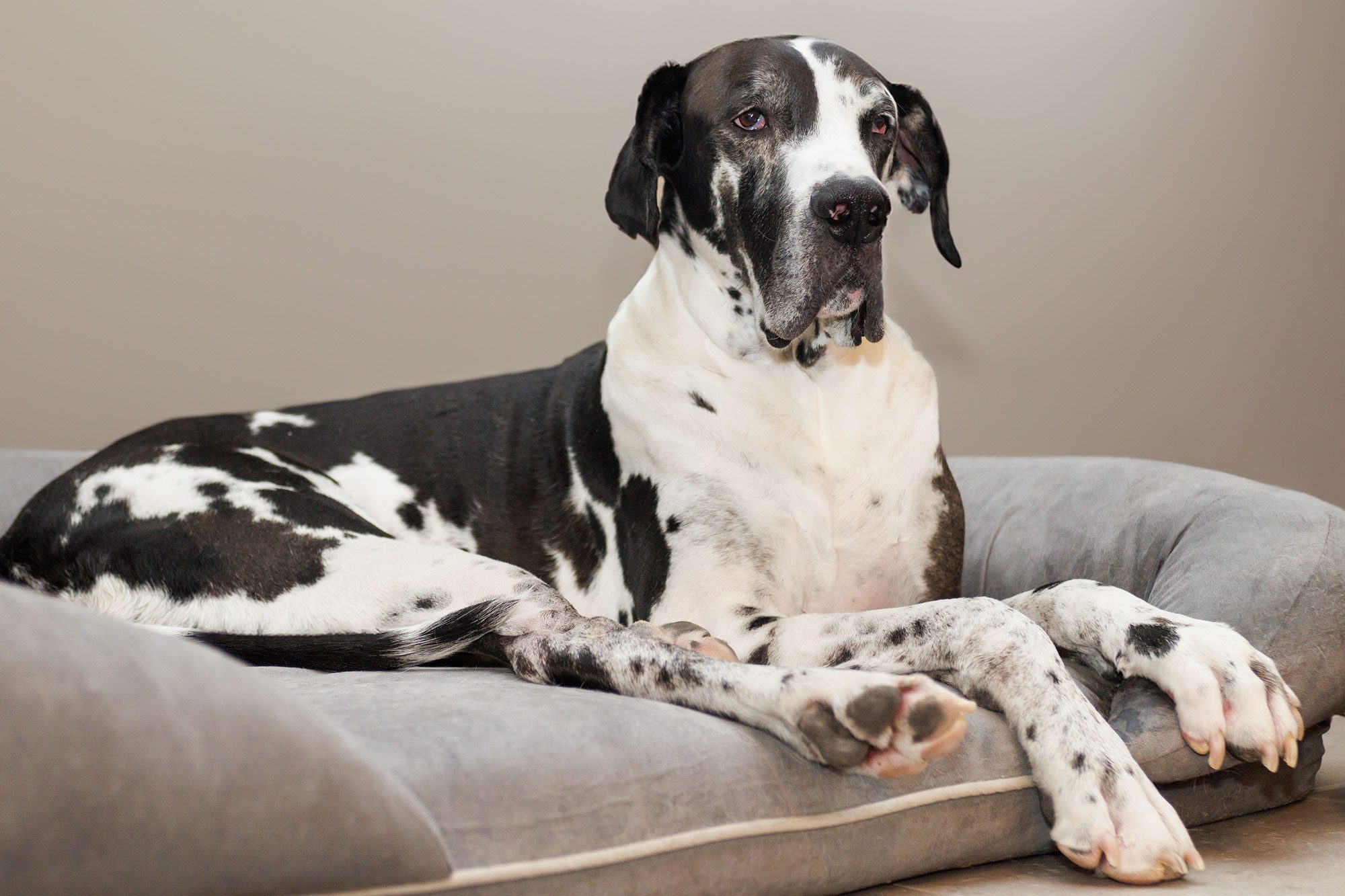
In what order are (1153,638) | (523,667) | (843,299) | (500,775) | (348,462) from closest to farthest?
(500,775) < (1153,638) < (523,667) < (843,299) < (348,462)

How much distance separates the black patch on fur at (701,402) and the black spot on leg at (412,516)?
0.77m

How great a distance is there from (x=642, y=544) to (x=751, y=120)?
35.1 inches

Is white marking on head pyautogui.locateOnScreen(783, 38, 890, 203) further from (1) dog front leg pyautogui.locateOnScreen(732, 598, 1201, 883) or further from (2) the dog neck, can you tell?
(1) dog front leg pyautogui.locateOnScreen(732, 598, 1201, 883)

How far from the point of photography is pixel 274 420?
307cm

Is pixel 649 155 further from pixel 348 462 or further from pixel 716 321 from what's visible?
pixel 348 462

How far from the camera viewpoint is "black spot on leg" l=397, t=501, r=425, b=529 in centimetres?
293

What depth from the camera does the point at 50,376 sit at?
4.59 meters

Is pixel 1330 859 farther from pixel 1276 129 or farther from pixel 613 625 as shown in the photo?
pixel 1276 129

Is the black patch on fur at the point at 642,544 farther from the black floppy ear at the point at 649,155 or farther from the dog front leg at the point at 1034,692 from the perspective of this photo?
the black floppy ear at the point at 649,155

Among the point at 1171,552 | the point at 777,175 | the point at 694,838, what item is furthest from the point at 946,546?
the point at 694,838

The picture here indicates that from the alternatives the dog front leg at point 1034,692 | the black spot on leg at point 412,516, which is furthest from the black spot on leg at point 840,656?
the black spot on leg at point 412,516

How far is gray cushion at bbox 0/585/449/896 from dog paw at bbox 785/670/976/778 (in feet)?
1.83

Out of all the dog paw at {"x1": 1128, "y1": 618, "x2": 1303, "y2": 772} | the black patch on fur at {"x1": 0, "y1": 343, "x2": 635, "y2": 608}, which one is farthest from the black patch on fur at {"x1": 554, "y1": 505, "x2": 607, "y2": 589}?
the dog paw at {"x1": 1128, "y1": 618, "x2": 1303, "y2": 772}

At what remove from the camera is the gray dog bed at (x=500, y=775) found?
4.12ft
